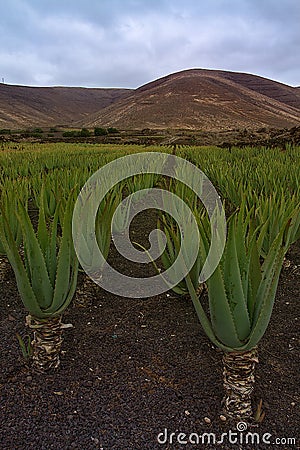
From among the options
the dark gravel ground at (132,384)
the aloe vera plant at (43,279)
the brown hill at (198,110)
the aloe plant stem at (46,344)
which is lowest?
the dark gravel ground at (132,384)

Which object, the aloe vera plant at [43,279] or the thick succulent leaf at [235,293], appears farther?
the aloe vera plant at [43,279]

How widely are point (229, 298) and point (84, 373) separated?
0.65 m

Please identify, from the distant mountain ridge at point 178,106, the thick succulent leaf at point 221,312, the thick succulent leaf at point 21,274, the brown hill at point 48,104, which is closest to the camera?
the thick succulent leaf at point 221,312

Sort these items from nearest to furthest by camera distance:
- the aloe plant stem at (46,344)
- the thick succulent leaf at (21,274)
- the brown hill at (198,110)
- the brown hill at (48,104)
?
the thick succulent leaf at (21,274) → the aloe plant stem at (46,344) → the brown hill at (198,110) → the brown hill at (48,104)

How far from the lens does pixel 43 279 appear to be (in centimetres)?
133

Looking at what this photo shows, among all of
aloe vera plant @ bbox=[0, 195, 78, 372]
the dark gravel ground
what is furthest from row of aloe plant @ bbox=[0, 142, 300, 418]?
the dark gravel ground

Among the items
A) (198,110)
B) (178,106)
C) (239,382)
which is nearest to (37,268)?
(239,382)

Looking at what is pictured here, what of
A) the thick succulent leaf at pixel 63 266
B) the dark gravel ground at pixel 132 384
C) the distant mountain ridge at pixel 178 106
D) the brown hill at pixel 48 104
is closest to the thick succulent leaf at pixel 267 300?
the dark gravel ground at pixel 132 384

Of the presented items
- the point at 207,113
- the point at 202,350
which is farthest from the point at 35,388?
the point at 207,113

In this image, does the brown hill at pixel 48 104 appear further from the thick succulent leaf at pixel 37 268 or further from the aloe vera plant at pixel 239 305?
the aloe vera plant at pixel 239 305

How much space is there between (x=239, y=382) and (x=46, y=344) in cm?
69

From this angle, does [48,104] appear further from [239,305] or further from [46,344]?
[239,305]

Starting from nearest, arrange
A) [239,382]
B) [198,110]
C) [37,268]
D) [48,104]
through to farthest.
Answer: [239,382] < [37,268] < [198,110] < [48,104]

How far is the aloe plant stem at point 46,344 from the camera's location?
54.5 inches
